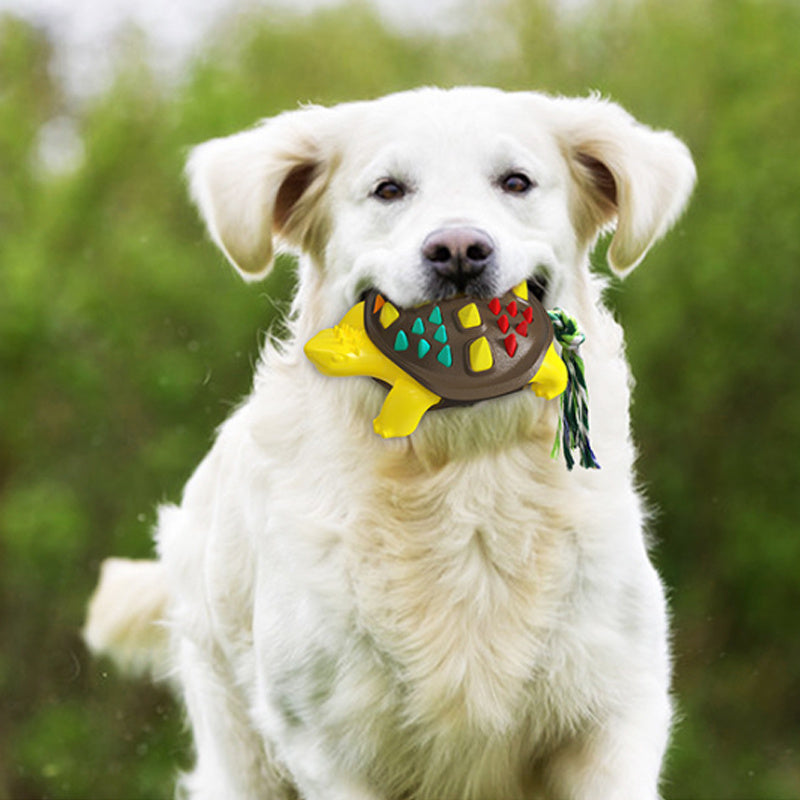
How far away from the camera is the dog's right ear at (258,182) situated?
4.26 meters

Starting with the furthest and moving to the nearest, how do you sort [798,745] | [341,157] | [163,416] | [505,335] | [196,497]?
[163,416] < [798,745] < [196,497] < [341,157] < [505,335]

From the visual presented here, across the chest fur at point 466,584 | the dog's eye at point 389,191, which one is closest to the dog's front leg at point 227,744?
the chest fur at point 466,584

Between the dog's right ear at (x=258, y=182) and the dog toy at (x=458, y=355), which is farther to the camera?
the dog's right ear at (x=258, y=182)

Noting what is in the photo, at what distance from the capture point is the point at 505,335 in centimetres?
389

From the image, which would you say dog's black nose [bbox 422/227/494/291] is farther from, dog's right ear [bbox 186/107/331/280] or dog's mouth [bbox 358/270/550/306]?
dog's right ear [bbox 186/107/331/280]

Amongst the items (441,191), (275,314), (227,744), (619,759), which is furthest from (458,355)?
(275,314)

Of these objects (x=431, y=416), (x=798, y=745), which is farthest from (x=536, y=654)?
(x=798, y=745)

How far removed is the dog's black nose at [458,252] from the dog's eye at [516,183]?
1.09 ft

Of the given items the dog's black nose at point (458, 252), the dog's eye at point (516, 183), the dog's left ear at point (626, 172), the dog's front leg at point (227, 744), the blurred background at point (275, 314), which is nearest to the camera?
the dog's black nose at point (458, 252)

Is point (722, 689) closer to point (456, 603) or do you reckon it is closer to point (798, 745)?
point (798, 745)

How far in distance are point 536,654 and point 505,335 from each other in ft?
2.74

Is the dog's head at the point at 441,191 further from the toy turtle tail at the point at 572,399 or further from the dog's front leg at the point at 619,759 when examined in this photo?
the dog's front leg at the point at 619,759

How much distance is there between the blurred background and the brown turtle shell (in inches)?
579

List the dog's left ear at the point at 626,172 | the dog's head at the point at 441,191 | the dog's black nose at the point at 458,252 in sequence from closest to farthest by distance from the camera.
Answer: the dog's black nose at the point at 458,252
the dog's head at the point at 441,191
the dog's left ear at the point at 626,172
